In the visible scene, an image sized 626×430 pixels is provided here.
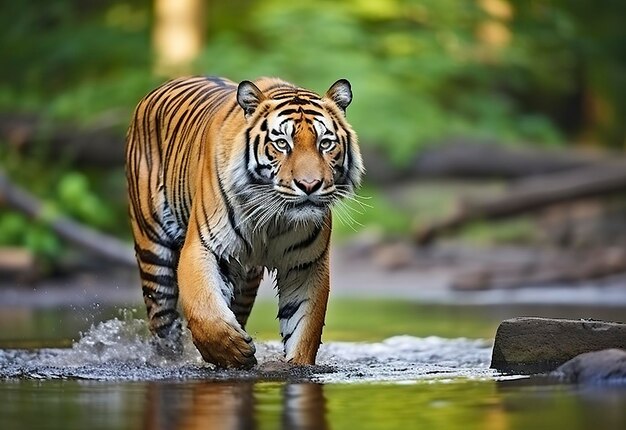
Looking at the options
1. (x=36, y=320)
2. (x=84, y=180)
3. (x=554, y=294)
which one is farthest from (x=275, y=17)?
(x=36, y=320)

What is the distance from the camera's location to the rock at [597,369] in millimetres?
6219

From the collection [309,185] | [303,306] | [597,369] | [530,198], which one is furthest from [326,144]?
[530,198]

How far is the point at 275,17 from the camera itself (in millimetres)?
21047

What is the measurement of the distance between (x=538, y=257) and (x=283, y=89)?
8.77 meters

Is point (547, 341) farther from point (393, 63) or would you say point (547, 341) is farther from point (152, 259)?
point (393, 63)

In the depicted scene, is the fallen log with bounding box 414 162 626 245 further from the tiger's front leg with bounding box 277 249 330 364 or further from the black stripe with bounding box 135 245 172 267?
the tiger's front leg with bounding box 277 249 330 364

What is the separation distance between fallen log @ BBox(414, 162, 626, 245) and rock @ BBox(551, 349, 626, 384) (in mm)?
9787

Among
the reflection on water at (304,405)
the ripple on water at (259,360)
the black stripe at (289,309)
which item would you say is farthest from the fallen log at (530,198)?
the reflection on water at (304,405)

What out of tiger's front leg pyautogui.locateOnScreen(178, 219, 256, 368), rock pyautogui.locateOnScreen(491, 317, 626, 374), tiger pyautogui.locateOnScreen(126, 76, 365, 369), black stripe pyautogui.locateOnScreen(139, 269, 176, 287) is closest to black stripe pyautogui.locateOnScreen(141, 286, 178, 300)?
black stripe pyautogui.locateOnScreen(139, 269, 176, 287)

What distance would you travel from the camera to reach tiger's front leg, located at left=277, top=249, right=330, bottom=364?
744 cm

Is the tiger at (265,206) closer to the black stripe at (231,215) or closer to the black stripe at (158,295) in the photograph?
the black stripe at (231,215)

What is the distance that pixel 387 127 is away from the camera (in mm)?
18859

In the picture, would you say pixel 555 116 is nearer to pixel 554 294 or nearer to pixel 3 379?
pixel 554 294

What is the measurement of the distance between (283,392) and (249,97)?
5.88ft
